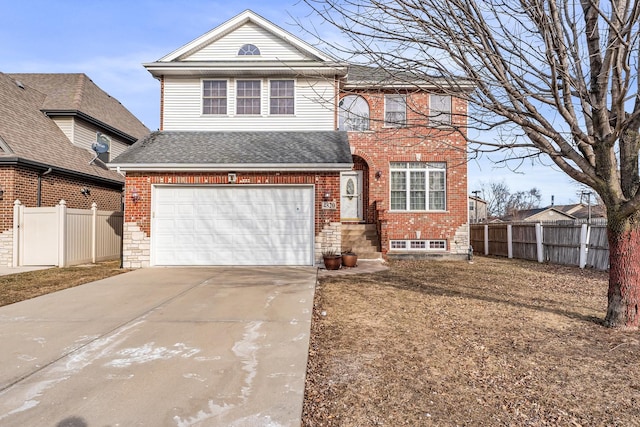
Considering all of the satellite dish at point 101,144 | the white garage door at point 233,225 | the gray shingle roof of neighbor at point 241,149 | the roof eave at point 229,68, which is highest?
the roof eave at point 229,68

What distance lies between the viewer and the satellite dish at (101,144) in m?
16.0

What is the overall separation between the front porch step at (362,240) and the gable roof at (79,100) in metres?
11.6

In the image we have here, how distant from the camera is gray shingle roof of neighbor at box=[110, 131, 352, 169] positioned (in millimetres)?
10133

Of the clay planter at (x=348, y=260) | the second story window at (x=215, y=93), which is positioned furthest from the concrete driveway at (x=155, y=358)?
the second story window at (x=215, y=93)

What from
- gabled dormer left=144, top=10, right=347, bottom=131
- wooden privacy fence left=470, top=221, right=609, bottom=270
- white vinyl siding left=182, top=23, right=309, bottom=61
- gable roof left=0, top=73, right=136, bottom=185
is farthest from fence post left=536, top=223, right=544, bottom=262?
gable roof left=0, top=73, right=136, bottom=185

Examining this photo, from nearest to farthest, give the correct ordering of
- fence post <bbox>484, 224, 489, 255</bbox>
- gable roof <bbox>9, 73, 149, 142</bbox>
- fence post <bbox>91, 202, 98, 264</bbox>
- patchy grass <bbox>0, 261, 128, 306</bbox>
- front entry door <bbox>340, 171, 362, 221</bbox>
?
patchy grass <bbox>0, 261, 128, 306</bbox>, fence post <bbox>91, 202, 98, 264</bbox>, front entry door <bbox>340, 171, 362, 221</bbox>, gable roof <bbox>9, 73, 149, 142</bbox>, fence post <bbox>484, 224, 489, 255</bbox>

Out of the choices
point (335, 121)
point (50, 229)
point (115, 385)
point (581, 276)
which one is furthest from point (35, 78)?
point (581, 276)

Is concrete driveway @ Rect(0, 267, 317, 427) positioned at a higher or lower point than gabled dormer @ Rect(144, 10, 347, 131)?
lower

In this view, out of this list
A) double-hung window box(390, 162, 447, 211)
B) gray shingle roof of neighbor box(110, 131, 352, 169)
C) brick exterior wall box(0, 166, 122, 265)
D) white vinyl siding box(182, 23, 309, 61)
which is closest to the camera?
gray shingle roof of neighbor box(110, 131, 352, 169)

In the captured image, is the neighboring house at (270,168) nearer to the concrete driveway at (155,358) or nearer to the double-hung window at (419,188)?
the double-hung window at (419,188)

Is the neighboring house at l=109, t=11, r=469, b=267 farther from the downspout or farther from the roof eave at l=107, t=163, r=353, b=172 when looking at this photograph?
the downspout

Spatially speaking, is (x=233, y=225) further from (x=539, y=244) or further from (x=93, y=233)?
(x=539, y=244)

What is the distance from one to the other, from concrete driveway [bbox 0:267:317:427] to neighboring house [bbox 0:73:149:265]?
644 centimetres

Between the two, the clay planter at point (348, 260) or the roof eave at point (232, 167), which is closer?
the roof eave at point (232, 167)
